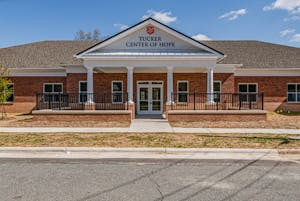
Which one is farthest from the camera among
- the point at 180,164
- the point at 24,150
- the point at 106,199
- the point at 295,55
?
the point at 295,55

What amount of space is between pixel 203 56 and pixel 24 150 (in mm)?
12069

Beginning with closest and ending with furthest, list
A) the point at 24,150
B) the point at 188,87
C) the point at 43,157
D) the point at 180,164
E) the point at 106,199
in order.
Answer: the point at 106,199 → the point at 180,164 → the point at 43,157 → the point at 24,150 → the point at 188,87

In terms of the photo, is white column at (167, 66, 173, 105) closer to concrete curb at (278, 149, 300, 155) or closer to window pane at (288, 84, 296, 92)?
concrete curb at (278, 149, 300, 155)

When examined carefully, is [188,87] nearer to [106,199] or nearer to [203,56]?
[203,56]

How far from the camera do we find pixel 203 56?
1625 cm

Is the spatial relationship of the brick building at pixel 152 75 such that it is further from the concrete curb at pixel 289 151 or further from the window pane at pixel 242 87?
the concrete curb at pixel 289 151

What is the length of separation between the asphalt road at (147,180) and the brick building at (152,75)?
10083 millimetres

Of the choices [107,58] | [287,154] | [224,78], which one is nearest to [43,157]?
[287,154]

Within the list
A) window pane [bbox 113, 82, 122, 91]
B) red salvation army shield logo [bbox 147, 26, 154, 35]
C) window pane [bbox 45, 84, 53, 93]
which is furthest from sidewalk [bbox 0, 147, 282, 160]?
window pane [bbox 45, 84, 53, 93]

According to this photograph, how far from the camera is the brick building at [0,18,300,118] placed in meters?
16.4

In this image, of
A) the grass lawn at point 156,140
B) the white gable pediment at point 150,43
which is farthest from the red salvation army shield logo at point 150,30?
the grass lawn at point 156,140

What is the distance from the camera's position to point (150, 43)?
17.1m

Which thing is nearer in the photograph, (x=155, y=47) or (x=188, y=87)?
(x=155, y=47)

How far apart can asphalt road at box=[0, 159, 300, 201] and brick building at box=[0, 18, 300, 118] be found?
33.1ft
